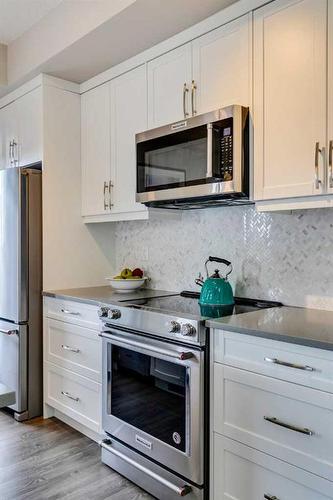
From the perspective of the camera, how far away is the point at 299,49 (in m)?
1.78

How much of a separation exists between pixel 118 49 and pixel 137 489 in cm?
252

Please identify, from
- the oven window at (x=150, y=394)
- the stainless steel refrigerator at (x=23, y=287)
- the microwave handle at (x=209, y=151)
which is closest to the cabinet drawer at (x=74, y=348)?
the stainless steel refrigerator at (x=23, y=287)

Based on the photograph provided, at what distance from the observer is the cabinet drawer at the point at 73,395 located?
2.47 m

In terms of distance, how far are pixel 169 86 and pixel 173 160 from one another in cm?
48

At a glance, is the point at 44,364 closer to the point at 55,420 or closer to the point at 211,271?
the point at 55,420

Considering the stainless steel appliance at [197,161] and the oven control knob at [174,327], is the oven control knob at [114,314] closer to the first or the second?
the oven control knob at [174,327]

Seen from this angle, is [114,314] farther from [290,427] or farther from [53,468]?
[290,427]

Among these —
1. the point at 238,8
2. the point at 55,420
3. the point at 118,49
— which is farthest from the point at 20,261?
the point at 238,8

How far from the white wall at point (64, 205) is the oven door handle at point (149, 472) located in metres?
1.20

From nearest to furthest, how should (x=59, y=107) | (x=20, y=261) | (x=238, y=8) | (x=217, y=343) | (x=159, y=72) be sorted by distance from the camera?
(x=217, y=343)
(x=238, y=8)
(x=159, y=72)
(x=20, y=261)
(x=59, y=107)

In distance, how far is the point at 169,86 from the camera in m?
2.40

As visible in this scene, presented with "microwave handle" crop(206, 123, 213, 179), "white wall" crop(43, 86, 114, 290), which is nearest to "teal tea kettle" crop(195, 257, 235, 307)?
"microwave handle" crop(206, 123, 213, 179)

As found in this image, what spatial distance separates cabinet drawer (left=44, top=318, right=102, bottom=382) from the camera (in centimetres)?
247

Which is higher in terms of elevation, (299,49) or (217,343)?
(299,49)
